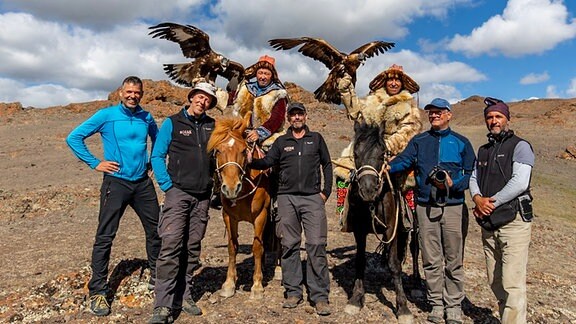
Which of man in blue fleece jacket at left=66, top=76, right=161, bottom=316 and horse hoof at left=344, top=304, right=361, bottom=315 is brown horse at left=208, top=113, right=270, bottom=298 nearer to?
man in blue fleece jacket at left=66, top=76, right=161, bottom=316

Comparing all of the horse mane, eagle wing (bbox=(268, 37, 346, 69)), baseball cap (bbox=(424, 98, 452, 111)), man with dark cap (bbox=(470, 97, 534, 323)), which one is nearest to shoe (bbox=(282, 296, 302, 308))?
the horse mane

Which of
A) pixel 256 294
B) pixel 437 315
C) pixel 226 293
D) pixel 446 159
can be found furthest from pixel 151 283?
pixel 446 159

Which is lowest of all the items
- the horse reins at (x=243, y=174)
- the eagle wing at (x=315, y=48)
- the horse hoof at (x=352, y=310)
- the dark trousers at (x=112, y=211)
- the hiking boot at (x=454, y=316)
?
the horse hoof at (x=352, y=310)

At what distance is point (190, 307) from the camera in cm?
481

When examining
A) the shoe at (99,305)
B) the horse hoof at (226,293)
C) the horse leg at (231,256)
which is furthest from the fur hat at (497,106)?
the shoe at (99,305)

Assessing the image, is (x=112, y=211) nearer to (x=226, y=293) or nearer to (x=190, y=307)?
(x=190, y=307)

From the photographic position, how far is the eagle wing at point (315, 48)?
591 cm

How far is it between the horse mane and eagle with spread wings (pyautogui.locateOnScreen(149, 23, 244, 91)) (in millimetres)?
1337

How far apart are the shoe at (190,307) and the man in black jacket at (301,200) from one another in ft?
3.39

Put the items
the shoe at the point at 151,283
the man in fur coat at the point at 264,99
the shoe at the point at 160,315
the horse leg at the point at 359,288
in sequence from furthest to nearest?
the man in fur coat at the point at 264,99, the shoe at the point at 151,283, the horse leg at the point at 359,288, the shoe at the point at 160,315

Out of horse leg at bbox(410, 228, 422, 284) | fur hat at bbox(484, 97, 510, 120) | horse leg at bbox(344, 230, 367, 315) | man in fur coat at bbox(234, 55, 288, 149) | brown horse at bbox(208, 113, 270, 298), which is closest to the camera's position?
fur hat at bbox(484, 97, 510, 120)

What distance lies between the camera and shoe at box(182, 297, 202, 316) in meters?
4.79

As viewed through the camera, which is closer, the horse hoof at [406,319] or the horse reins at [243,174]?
the horse reins at [243,174]

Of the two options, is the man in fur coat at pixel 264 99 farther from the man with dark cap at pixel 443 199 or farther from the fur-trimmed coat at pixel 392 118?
the man with dark cap at pixel 443 199
